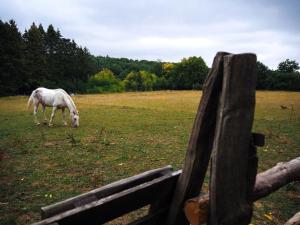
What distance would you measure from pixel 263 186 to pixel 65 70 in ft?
241

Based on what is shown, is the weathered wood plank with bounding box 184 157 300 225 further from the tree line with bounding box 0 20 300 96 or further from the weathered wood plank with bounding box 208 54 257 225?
the tree line with bounding box 0 20 300 96

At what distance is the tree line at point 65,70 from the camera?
50125 millimetres

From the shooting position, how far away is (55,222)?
1.90m

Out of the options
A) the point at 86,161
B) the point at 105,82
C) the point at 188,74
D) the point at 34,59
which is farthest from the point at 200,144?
the point at 188,74

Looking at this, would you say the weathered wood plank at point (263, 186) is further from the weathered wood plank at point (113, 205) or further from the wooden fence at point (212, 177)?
the weathered wood plank at point (113, 205)

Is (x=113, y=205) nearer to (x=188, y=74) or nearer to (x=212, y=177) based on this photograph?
(x=212, y=177)

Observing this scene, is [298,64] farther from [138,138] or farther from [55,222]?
[55,222]

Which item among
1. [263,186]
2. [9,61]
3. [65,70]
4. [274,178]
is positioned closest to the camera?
[263,186]

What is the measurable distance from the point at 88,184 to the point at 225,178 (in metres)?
5.00

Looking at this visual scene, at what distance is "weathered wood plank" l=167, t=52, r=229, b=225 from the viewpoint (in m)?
2.15

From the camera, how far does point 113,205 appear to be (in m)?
2.16

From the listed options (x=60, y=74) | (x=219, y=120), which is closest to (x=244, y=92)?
(x=219, y=120)

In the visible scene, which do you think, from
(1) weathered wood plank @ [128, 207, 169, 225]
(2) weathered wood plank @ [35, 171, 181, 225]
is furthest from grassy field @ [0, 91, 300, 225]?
(2) weathered wood plank @ [35, 171, 181, 225]

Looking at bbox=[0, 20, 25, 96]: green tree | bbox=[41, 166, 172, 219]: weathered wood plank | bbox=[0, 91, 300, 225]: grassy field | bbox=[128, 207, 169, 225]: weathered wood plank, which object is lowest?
bbox=[0, 91, 300, 225]: grassy field
